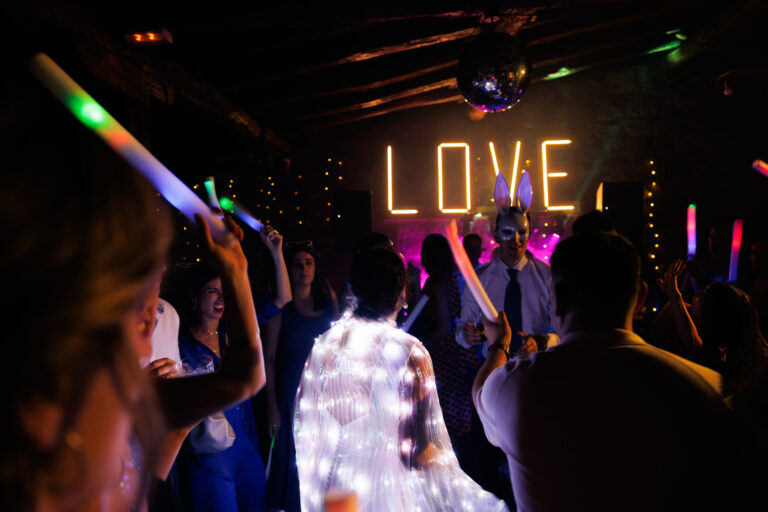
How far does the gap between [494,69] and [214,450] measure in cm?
297

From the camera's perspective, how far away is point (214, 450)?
2545mm

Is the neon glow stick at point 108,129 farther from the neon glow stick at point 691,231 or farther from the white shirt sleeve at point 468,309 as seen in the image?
the neon glow stick at point 691,231

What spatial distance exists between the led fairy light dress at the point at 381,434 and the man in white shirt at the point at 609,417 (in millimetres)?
504

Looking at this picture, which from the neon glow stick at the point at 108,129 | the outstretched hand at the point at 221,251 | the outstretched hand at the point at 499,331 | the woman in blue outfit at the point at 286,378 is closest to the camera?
the neon glow stick at the point at 108,129

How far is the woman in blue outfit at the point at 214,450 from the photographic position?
260 centimetres

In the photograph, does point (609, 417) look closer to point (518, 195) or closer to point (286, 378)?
point (518, 195)

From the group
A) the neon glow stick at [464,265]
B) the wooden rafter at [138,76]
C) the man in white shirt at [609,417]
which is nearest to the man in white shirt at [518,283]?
the neon glow stick at [464,265]

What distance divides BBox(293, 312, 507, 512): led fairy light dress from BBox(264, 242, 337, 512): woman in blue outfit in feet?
4.67

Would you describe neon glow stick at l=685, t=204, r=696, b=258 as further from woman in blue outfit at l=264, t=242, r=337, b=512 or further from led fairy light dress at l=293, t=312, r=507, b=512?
woman in blue outfit at l=264, t=242, r=337, b=512

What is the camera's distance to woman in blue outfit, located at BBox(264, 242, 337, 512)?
3486 millimetres

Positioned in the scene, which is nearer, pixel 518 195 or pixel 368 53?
pixel 518 195

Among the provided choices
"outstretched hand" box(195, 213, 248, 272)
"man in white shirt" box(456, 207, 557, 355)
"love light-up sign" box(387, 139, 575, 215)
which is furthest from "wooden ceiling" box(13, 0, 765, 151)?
"outstretched hand" box(195, 213, 248, 272)

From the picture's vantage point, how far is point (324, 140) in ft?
24.5

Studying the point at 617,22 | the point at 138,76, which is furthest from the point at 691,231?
the point at 138,76
